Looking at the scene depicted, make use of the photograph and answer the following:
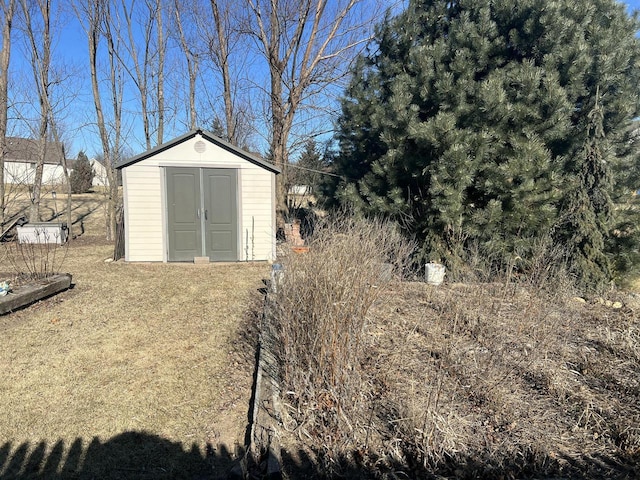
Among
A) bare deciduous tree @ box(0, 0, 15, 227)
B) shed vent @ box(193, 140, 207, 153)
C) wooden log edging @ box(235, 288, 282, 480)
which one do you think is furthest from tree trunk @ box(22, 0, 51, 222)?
wooden log edging @ box(235, 288, 282, 480)

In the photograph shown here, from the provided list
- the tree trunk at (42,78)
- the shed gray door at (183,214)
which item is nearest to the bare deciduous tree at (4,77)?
the tree trunk at (42,78)

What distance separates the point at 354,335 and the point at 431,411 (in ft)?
2.36

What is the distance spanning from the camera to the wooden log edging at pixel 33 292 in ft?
16.4

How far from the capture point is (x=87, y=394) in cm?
322

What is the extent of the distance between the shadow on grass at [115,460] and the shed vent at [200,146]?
6.93 metres

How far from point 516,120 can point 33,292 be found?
7.75 meters

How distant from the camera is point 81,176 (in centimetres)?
2309

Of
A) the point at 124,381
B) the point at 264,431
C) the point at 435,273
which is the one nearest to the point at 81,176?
the point at 435,273

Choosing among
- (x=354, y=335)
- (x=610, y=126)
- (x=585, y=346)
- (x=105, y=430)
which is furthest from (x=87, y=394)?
(x=610, y=126)

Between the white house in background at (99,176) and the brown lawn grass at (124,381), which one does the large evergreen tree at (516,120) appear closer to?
the brown lawn grass at (124,381)

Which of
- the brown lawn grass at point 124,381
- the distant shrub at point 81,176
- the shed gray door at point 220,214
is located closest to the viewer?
the brown lawn grass at point 124,381

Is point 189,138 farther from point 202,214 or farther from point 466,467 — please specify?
point 466,467

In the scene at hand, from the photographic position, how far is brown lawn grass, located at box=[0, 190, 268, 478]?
256 centimetres

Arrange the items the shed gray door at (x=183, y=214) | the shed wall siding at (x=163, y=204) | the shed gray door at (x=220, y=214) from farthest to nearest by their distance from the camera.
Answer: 1. the shed gray door at (x=220, y=214)
2. the shed gray door at (x=183, y=214)
3. the shed wall siding at (x=163, y=204)
